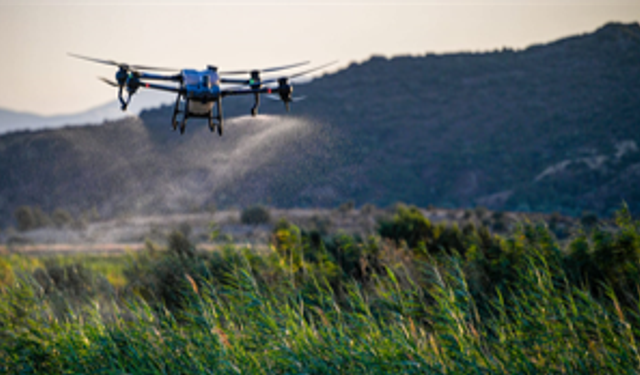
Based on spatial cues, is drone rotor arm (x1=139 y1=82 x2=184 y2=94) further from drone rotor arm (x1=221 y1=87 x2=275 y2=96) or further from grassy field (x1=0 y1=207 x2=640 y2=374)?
grassy field (x1=0 y1=207 x2=640 y2=374)

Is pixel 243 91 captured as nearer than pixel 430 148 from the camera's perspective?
Yes

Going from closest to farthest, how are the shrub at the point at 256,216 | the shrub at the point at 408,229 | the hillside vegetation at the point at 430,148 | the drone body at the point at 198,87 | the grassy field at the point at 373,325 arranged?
the drone body at the point at 198,87
the grassy field at the point at 373,325
the shrub at the point at 408,229
the shrub at the point at 256,216
the hillside vegetation at the point at 430,148

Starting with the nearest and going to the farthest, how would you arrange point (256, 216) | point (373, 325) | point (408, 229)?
1. point (373, 325)
2. point (408, 229)
3. point (256, 216)

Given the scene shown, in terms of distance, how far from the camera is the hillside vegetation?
68.4 meters

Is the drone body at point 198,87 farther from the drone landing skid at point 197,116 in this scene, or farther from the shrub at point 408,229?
the shrub at point 408,229

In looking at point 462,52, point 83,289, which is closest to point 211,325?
point 83,289

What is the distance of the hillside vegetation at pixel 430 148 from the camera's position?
225 ft

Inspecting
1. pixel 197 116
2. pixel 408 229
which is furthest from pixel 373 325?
pixel 408 229

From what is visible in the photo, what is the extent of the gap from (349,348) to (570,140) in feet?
254

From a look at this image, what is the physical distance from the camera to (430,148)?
88750 mm

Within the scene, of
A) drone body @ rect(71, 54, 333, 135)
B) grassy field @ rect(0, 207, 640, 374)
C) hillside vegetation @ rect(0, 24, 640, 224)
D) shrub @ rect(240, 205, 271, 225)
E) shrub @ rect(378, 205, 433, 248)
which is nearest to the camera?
drone body @ rect(71, 54, 333, 135)

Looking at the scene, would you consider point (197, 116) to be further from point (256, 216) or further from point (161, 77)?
point (256, 216)

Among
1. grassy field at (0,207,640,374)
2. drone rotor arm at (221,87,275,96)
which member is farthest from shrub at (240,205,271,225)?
drone rotor arm at (221,87,275,96)

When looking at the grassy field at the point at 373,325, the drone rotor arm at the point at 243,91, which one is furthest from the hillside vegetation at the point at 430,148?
the drone rotor arm at the point at 243,91
